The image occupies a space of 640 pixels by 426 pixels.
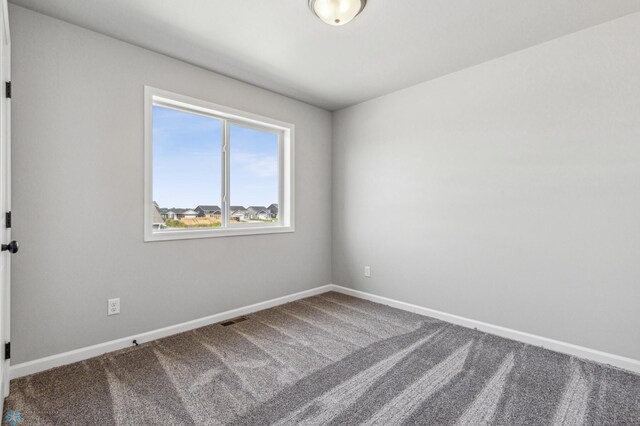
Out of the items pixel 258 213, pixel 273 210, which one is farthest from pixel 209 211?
pixel 273 210

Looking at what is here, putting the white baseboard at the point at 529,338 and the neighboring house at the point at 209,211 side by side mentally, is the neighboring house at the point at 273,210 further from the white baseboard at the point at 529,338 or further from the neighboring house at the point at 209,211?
the white baseboard at the point at 529,338

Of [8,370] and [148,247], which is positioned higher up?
[148,247]

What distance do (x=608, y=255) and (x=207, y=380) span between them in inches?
117

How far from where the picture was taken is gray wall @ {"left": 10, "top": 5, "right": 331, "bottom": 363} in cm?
207

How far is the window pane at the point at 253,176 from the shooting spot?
11.0 feet

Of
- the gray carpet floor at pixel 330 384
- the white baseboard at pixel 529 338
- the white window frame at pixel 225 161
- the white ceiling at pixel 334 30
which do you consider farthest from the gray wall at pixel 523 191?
the white window frame at pixel 225 161

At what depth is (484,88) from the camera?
2.82 meters

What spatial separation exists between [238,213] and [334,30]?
2008 millimetres

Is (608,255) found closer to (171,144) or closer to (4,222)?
(171,144)

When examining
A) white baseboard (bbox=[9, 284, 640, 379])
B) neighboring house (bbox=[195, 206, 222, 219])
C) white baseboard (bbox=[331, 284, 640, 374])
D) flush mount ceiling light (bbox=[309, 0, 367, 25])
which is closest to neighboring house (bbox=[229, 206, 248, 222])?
neighboring house (bbox=[195, 206, 222, 219])

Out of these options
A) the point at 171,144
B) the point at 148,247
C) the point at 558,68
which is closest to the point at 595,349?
the point at 558,68

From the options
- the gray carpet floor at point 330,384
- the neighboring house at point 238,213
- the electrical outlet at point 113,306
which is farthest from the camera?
the neighboring house at point 238,213

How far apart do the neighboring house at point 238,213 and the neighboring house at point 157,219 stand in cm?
69

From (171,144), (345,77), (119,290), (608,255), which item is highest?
(345,77)
